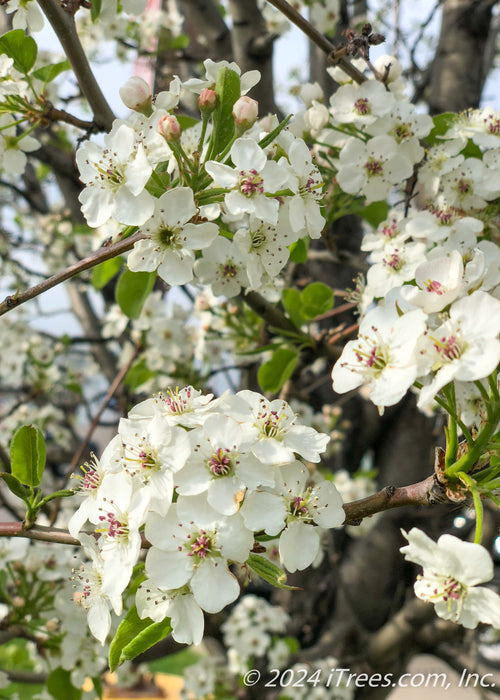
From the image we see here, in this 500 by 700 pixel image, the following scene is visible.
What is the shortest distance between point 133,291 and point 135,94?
536mm

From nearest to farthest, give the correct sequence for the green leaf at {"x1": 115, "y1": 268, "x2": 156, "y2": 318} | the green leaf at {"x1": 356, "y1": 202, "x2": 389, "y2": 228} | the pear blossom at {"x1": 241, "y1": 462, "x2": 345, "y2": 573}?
the pear blossom at {"x1": 241, "y1": 462, "x2": 345, "y2": 573}
the green leaf at {"x1": 115, "y1": 268, "x2": 156, "y2": 318}
the green leaf at {"x1": 356, "y1": 202, "x2": 389, "y2": 228}

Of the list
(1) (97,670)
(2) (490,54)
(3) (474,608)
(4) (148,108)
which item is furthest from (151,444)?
(2) (490,54)

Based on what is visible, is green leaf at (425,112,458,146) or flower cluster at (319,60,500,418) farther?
green leaf at (425,112,458,146)

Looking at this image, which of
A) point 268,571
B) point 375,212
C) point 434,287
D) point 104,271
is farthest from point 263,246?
point 104,271

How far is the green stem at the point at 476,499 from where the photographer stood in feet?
2.44

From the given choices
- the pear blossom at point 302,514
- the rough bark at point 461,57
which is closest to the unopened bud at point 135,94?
the pear blossom at point 302,514

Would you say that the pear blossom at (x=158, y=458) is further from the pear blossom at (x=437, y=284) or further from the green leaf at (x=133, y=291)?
the green leaf at (x=133, y=291)

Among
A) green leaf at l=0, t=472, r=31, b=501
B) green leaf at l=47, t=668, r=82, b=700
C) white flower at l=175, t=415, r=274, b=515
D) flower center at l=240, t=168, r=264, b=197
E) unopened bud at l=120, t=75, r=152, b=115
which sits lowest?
green leaf at l=47, t=668, r=82, b=700

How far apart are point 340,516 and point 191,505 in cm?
21

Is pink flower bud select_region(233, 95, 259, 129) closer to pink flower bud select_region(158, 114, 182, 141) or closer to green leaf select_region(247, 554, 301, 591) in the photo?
pink flower bud select_region(158, 114, 182, 141)

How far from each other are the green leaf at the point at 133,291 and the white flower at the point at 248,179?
0.58 meters

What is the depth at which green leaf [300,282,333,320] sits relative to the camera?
1.59 m

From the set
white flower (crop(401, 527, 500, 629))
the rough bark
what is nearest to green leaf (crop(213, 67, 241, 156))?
white flower (crop(401, 527, 500, 629))

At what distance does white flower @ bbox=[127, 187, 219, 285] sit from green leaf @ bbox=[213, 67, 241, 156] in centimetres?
13
